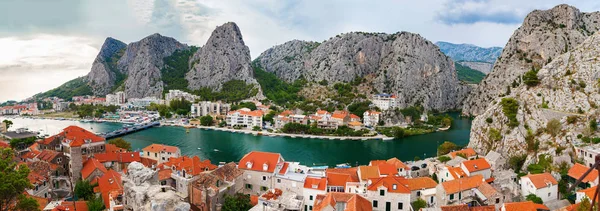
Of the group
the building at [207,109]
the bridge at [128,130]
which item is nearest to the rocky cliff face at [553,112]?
the bridge at [128,130]

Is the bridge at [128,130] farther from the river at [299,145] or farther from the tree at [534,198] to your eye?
the tree at [534,198]

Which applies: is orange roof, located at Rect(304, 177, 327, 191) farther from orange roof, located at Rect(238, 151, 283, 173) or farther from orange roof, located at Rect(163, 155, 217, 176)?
orange roof, located at Rect(163, 155, 217, 176)

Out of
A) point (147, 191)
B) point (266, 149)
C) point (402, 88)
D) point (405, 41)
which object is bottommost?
point (266, 149)

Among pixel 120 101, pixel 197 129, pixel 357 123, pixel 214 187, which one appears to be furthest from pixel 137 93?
pixel 214 187

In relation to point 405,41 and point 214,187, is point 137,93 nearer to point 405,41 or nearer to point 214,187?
point 405,41

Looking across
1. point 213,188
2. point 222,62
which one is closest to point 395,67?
point 222,62
